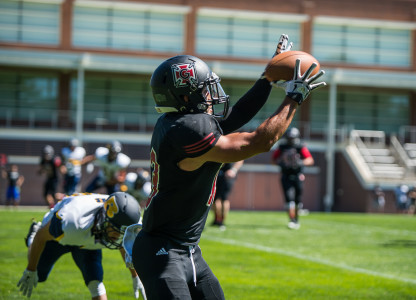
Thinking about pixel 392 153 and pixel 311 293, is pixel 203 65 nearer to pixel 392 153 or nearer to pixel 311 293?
pixel 311 293

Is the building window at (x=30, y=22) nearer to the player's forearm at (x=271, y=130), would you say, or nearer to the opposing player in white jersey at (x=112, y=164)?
the opposing player in white jersey at (x=112, y=164)

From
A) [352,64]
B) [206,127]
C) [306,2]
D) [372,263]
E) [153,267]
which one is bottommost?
[372,263]

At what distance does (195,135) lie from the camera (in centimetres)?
319

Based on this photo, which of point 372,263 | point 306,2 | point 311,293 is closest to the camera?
point 311,293

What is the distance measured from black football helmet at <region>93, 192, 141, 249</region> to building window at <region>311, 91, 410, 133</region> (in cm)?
2859

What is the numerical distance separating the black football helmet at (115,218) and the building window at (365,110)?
2859 centimetres

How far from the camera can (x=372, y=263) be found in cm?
887

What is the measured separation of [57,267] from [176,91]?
5245mm

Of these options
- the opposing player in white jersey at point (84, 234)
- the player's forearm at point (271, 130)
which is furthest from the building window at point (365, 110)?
the player's forearm at point (271, 130)

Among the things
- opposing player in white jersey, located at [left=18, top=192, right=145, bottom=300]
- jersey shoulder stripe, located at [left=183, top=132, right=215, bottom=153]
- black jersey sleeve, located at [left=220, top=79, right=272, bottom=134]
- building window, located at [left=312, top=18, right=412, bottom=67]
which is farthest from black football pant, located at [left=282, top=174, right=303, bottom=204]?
building window, located at [left=312, top=18, right=412, bottom=67]

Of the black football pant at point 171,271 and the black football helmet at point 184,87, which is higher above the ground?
the black football helmet at point 184,87

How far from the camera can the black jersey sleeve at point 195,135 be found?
3.17 metres

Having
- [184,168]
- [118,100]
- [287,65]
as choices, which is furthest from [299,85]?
[118,100]

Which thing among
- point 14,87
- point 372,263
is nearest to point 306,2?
point 14,87
